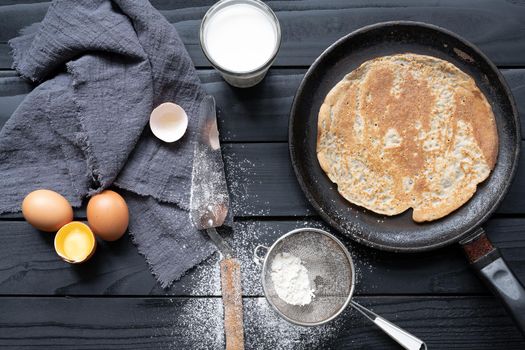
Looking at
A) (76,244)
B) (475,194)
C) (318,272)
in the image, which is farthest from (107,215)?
(475,194)

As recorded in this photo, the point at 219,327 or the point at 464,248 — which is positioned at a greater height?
the point at 464,248

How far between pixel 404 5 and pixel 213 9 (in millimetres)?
467

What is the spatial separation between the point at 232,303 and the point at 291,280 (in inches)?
5.8

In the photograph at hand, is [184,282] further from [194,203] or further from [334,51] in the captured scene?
[334,51]

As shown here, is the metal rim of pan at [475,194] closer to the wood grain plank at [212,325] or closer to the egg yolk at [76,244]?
the wood grain plank at [212,325]

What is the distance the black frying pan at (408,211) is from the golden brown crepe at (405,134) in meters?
0.02

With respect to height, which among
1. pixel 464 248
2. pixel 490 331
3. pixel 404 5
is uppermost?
pixel 404 5

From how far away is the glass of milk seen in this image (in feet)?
4.63

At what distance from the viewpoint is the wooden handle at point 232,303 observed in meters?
1.46

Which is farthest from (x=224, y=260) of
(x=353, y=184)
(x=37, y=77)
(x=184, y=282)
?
(x=37, y=77)

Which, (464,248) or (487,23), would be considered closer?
(464,248)

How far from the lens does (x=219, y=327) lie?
1.48 m

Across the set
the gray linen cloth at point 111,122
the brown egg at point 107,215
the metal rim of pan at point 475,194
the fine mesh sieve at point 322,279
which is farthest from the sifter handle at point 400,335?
the brown egg at point 107,215

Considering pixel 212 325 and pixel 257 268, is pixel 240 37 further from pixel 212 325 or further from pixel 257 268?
pixel 212 325
